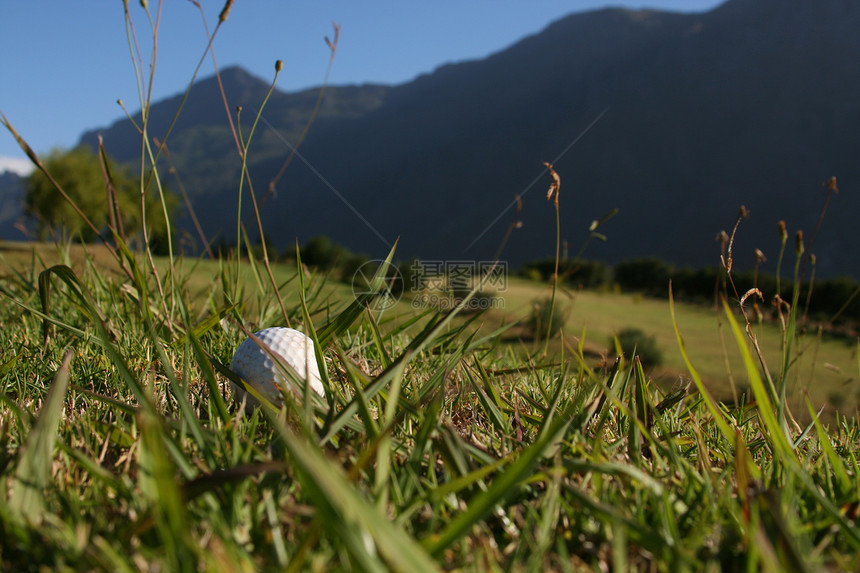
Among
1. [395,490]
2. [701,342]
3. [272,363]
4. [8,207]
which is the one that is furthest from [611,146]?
[8,207]

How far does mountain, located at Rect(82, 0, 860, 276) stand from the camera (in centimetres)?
5612

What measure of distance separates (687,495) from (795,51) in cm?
8051

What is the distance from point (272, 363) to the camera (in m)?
1.14

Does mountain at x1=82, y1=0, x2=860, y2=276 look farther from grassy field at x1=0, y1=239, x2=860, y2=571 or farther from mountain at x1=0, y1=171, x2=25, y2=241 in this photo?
grassy field at x1=0, y1=239, x2=860, y2=571

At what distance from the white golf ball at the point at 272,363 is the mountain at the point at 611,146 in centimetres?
3962

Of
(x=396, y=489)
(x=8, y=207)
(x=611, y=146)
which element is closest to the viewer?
(x=396, y=489)

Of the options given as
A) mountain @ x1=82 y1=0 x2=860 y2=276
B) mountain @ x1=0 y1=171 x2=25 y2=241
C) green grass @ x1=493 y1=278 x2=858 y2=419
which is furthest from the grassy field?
mountain @ x1=0 y1=171 x2=25 y2=241

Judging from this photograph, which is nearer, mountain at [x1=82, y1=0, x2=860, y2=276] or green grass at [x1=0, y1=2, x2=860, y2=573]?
green grass at [x1=0, y1=2, x2=860, y2=573]

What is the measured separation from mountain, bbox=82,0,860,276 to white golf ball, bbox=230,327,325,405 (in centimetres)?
3962

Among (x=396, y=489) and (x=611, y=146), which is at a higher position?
(x=611, y=146)

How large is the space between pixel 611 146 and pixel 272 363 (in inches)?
3027

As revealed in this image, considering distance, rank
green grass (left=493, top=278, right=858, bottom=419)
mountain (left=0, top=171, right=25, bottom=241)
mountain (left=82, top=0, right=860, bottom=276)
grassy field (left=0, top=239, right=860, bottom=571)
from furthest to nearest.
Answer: mountain (left=0, top=171, right=25, bottom=241), mountain (left=82, top=0, right=860, bottom=276), green grass (left=493, top=278, right=858, bottom=419), grassy field (left=0, top=239, right=860, bottom=571)

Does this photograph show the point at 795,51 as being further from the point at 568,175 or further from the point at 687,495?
the point at 687,495

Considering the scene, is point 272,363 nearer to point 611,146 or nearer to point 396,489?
point 396,489
